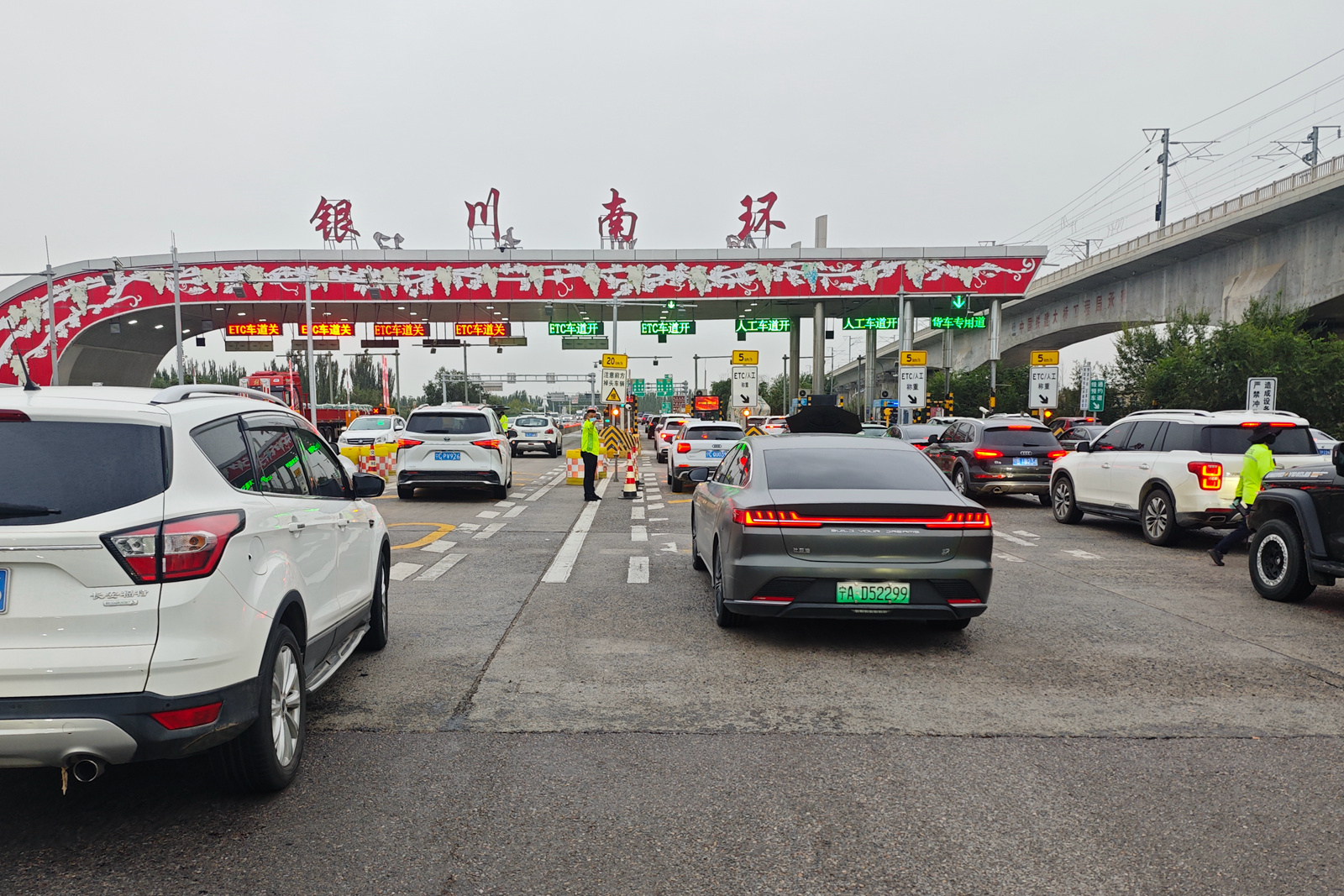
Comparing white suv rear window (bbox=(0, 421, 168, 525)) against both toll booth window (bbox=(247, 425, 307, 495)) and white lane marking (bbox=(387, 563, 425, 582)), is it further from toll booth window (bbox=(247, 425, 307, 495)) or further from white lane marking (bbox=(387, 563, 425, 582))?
white lane marking (bbox=(387, 563, 425, 582))

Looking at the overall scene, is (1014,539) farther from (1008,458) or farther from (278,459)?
(278,459)

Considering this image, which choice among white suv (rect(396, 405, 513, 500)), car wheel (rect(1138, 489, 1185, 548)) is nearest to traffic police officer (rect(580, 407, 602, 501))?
white suv (rect(396, 405, 513, 500))

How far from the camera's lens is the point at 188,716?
321cm

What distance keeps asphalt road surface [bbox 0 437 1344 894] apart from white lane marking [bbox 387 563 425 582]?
6.61 ft

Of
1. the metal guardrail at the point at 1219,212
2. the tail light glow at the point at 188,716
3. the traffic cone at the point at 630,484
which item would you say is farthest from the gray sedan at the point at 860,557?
the metal guardrail at the point at 1219,212

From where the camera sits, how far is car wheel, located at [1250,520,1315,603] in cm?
781

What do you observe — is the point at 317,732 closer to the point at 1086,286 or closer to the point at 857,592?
the point at 857,592

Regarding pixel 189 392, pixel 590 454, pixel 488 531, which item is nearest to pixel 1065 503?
pixel 590 454

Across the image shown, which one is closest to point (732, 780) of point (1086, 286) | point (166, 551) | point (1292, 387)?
point (166, 551)

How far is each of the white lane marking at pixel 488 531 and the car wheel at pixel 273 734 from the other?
8.05 m

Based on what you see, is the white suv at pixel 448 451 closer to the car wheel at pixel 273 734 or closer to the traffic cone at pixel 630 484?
the traffic cone at pixel 630 484

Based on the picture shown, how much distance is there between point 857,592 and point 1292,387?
3107cm

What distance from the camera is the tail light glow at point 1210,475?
36.2 feet

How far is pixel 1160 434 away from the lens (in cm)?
1194
